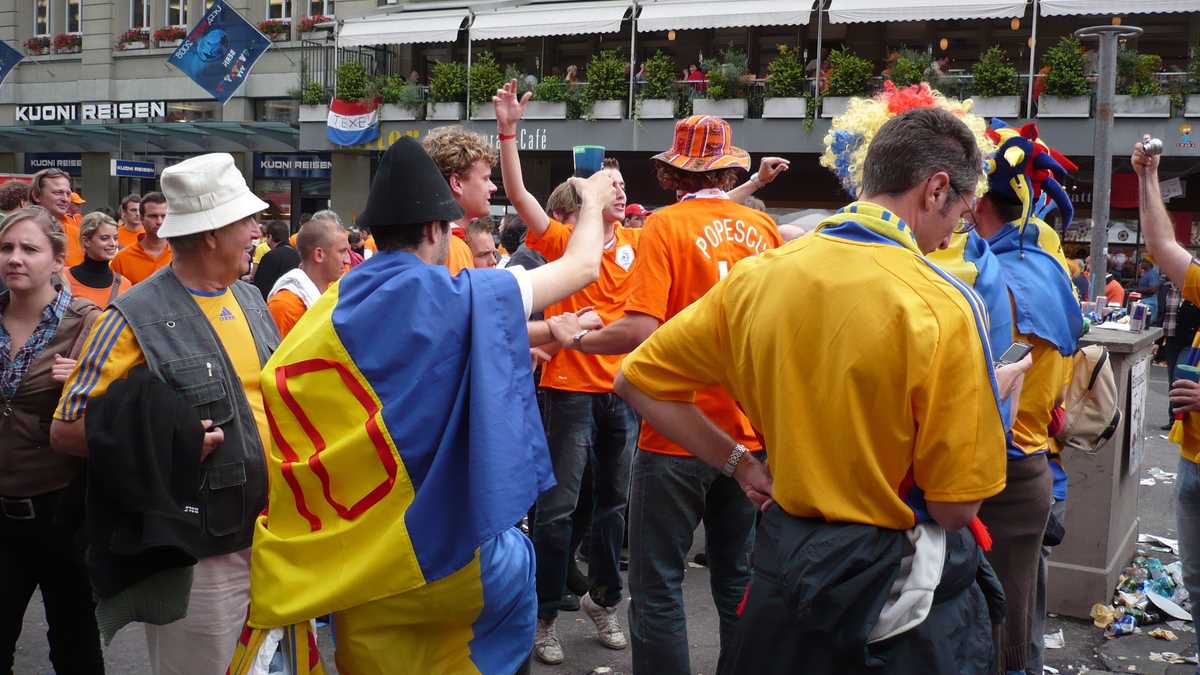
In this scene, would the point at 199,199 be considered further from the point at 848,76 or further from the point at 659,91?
the point at 659,91

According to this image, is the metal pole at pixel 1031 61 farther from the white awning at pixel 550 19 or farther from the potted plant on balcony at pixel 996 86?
the white awning at pixel 550 19

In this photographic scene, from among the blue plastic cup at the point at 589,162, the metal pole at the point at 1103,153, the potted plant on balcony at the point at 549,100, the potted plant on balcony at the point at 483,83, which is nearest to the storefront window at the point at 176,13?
the potted plant on balcony at the point at 483,83

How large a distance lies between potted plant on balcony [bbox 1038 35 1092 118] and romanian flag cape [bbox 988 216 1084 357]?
60.8ft

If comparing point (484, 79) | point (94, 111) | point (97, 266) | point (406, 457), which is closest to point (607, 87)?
point (484, 79)

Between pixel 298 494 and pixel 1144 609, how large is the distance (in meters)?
4.74

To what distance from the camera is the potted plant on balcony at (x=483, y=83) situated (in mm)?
25594

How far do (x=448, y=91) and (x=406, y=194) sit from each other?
79.8 ft

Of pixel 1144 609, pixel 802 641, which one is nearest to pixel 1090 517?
pixel 1144 609

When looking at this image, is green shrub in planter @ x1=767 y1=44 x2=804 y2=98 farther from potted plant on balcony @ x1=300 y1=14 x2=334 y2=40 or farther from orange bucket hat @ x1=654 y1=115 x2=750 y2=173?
orange bucket hat @ x1=654 y1=115 x2=750 y2=173

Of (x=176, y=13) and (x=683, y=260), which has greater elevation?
(x=176, y=13)

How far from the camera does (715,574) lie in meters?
4.08

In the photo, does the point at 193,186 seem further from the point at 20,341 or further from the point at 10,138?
the point at 10,138

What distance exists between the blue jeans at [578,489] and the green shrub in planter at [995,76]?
700 inches

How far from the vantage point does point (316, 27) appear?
1118 inches
